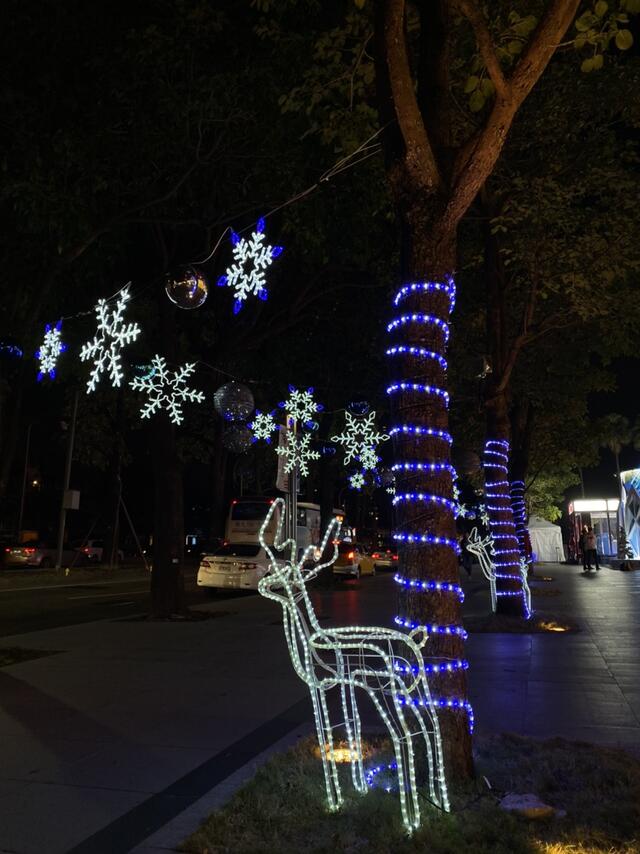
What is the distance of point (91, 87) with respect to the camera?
9797 mm

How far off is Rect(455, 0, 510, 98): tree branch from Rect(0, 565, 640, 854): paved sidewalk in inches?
190

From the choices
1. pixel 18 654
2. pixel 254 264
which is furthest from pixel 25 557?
pixel 254 264

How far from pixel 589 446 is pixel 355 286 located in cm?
1581

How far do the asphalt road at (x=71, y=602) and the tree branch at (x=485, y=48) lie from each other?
37.1 feet

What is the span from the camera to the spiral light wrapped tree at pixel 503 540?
493 inches

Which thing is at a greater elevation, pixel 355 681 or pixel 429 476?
pixel 429 476

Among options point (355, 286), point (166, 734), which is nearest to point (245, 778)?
point (166, 734)

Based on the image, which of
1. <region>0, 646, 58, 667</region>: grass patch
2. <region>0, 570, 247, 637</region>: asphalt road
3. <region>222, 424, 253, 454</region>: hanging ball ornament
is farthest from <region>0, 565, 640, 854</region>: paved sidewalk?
<region>222, 424, 253, 454</region>: hanging ball ornament

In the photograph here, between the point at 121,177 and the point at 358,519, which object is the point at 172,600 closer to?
the point at 121,177

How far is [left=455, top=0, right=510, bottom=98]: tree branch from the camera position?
5.00m

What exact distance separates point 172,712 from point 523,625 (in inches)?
275

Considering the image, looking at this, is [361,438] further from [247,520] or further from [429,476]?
[429,476]

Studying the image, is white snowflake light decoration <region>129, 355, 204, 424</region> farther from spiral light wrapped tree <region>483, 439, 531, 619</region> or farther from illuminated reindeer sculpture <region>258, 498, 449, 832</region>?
illuminated reindeer sculpture <region>258, 498, 449, 832</region>

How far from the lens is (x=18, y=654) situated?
966 centimetres
